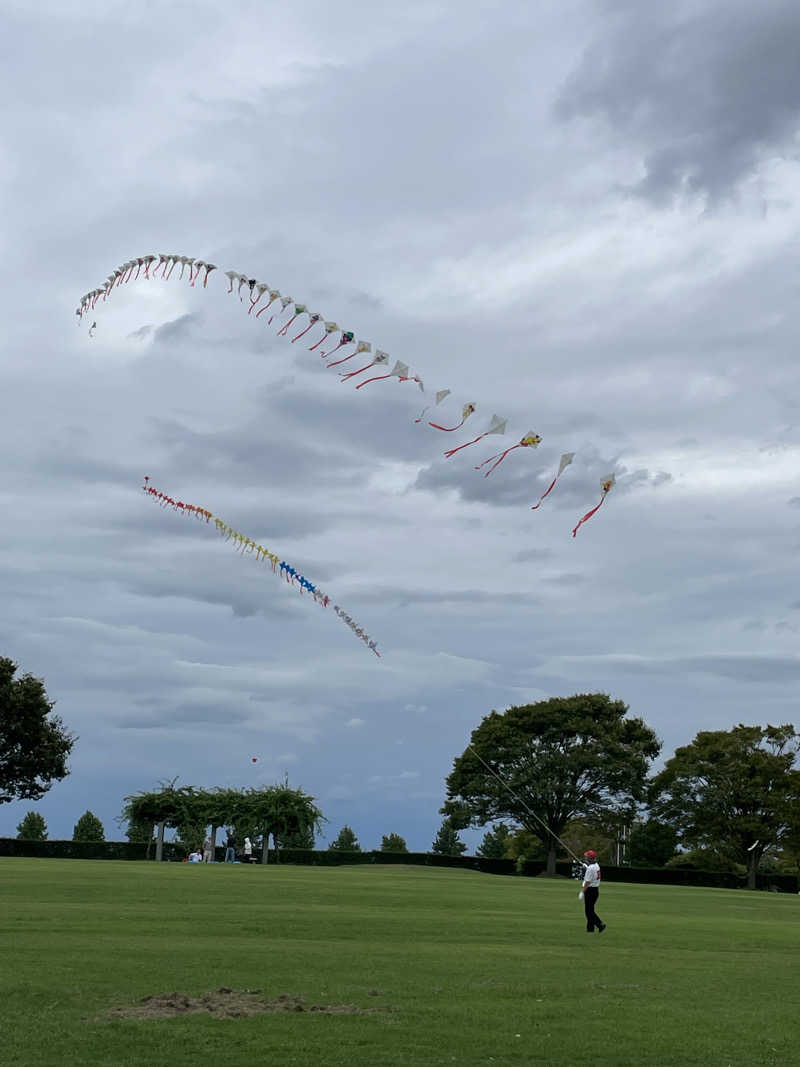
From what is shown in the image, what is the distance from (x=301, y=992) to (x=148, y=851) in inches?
2379

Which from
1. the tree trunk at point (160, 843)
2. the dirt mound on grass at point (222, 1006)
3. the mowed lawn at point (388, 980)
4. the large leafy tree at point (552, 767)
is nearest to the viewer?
the mowed lawn at point (388, 980)

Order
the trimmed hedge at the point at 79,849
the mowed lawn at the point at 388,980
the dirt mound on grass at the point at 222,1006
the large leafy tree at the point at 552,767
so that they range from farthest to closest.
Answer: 1. the large leafy tree at the point at 552,767
2. the trimmed hedge at the point at 79,849
3. the dirt mound on grass at the point at 222,1006
4. the mowed lawn at the point at 388,980

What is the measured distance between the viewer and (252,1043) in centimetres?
1270

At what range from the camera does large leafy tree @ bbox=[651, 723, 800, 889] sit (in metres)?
81.4

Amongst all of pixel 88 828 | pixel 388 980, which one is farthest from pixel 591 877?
pixel 88 828

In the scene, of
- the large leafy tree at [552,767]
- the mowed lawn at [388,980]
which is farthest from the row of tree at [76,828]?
the mowed lawn at [388,980]

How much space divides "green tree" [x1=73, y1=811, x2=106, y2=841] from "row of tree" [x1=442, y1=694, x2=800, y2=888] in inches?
1072

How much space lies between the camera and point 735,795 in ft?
270

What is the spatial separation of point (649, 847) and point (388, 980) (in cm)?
8320

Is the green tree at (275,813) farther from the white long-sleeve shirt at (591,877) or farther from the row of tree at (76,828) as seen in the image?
the white long-sleeve shirt at (591,877)

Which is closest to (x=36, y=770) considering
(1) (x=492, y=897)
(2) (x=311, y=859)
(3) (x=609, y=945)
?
(2) (x=311, y=859)

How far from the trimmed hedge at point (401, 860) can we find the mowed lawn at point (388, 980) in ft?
137

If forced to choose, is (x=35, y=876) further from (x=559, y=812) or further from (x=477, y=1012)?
(x=559, y=812)

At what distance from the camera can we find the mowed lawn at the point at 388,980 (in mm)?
12656
